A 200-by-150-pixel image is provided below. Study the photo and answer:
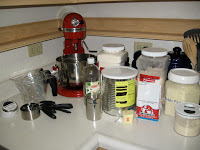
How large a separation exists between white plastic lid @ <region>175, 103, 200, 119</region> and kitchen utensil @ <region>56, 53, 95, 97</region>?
0.51 m

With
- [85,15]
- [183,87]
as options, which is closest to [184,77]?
[183,87]

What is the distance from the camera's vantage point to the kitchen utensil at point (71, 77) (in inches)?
41.3

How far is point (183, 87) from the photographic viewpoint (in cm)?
81

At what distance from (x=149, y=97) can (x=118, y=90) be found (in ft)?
0.44

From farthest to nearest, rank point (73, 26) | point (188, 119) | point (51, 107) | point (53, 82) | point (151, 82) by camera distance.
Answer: point (73, 26)
point (53, 82)
point (51, 107)
point (151, 82)
point (188, 119)

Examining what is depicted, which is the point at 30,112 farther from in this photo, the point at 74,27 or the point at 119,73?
the point at 74,27

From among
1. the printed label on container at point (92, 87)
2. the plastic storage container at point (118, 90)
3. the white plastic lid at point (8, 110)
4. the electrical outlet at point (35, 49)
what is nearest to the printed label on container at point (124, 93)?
the plastic storage container at point (118, 90)

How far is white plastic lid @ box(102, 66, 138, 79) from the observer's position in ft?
2.78

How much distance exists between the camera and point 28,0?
87cm

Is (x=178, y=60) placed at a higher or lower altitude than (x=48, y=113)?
higher

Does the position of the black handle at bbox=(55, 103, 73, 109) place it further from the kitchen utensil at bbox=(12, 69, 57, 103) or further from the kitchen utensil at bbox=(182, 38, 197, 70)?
the kitchen utensil at bbox=(182, 38, 197, 70)

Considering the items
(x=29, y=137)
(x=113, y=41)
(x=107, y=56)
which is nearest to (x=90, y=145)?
(x=29, y=137)

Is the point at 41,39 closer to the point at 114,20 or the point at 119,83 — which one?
the point at 114,20

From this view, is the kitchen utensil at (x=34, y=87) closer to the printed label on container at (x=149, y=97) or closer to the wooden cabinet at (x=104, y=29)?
the wooden cabinet at (x=104, y=29)
